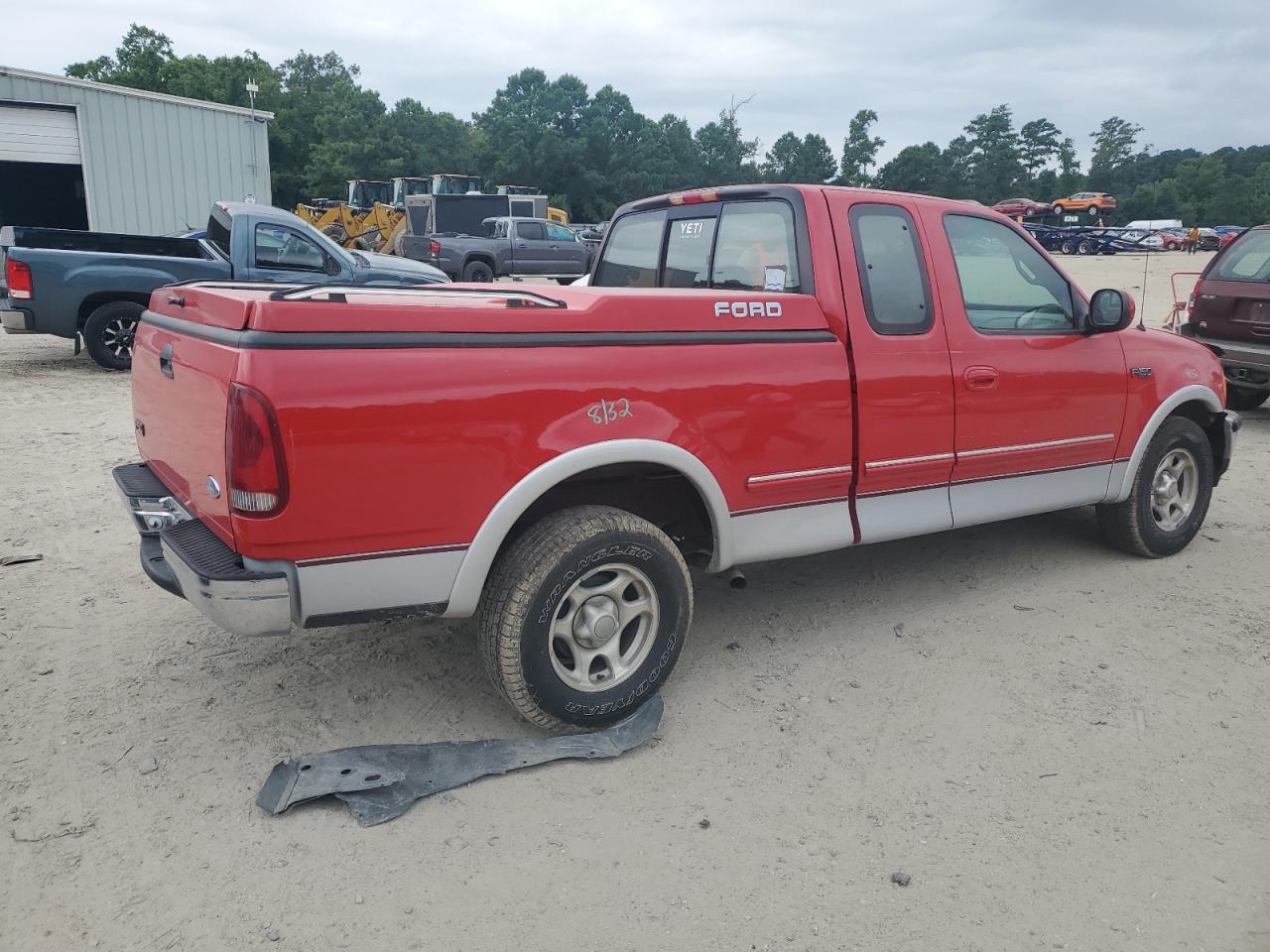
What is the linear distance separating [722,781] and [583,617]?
736mm

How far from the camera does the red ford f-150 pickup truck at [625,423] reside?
2812mm

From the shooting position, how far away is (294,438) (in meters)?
2.71

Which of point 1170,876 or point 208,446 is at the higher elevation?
point 208,446

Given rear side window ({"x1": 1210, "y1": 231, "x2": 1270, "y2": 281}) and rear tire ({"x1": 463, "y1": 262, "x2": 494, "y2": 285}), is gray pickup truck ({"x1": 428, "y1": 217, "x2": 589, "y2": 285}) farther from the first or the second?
rear side window ({"x1": 1210, "y1": 231, "x2": 1270, "y2": 281})

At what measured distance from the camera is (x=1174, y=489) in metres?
5.36

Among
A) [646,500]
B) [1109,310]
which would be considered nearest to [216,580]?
[646,500]

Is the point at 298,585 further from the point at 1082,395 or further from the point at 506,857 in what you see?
the point at 1082,395

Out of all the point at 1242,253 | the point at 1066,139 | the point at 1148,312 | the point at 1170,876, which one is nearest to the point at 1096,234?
the point at 1148,312

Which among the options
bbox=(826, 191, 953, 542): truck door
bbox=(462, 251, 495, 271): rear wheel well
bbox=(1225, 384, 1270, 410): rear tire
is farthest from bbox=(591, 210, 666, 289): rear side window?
bbox=(462, 251, 495, 271): rear wheel well

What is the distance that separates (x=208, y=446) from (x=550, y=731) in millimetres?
1512

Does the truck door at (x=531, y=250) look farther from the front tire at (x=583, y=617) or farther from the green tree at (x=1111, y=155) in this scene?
the green tree at (x=1111, y=155)

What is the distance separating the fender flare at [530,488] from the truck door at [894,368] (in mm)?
973

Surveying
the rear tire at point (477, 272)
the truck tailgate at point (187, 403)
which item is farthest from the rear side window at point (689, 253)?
the rear tire at point (477, 272)

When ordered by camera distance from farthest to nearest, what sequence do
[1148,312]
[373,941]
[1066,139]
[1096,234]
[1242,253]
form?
[1066,139], [1096,234], [1148,312], [1242,253], [373,941]
